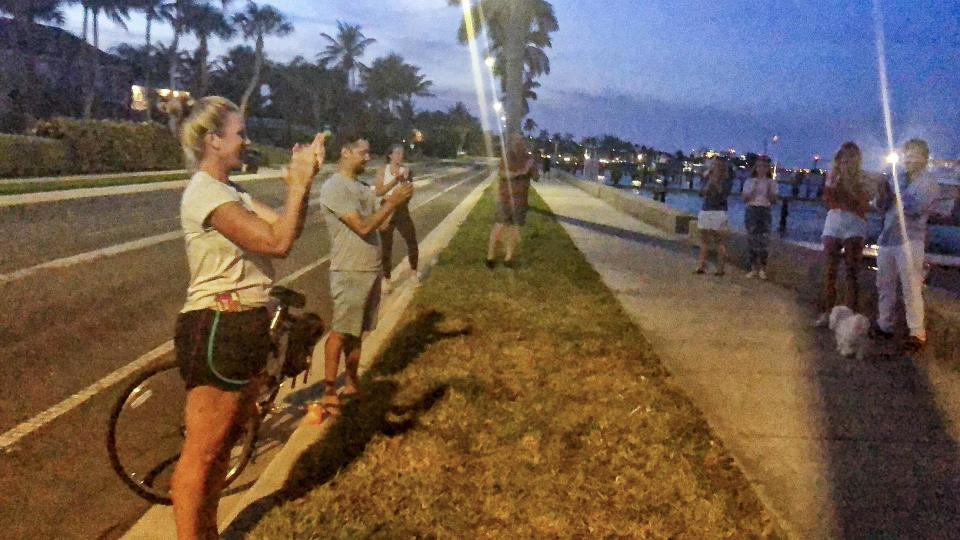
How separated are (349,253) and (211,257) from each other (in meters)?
2.47

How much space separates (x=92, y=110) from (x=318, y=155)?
61354mm

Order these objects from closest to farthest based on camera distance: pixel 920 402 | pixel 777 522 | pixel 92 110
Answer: pixel 777 522, pixel 920 402, pixel 92 110

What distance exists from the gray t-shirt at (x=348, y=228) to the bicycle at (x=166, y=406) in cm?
100

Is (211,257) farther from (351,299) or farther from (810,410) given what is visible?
(810,410)

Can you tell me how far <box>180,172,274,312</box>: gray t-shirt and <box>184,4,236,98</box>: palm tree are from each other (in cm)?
7083

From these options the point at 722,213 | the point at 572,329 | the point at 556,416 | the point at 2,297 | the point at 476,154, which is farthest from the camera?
the point at 476,154

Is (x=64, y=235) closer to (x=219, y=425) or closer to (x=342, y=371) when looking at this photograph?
(x=342, y=371)

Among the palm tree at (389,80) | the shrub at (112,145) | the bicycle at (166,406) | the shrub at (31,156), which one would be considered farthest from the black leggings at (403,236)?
the palm tree at (389,80)

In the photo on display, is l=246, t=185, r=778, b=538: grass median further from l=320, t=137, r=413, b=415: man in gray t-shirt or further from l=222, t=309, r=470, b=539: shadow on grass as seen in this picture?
l=320, t=137, r=413, b=415: man in gray t-shirt

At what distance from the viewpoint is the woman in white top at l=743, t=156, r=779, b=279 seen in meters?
11.3

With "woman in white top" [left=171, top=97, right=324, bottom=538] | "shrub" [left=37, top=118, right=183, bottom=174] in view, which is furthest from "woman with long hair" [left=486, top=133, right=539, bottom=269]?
"shrub" [left=37, top=118, right=183, bottom=174]

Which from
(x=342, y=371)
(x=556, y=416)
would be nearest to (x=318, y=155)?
(x=556, y=416)

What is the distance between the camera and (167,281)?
10.5m

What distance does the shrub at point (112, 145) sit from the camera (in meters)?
31.4
